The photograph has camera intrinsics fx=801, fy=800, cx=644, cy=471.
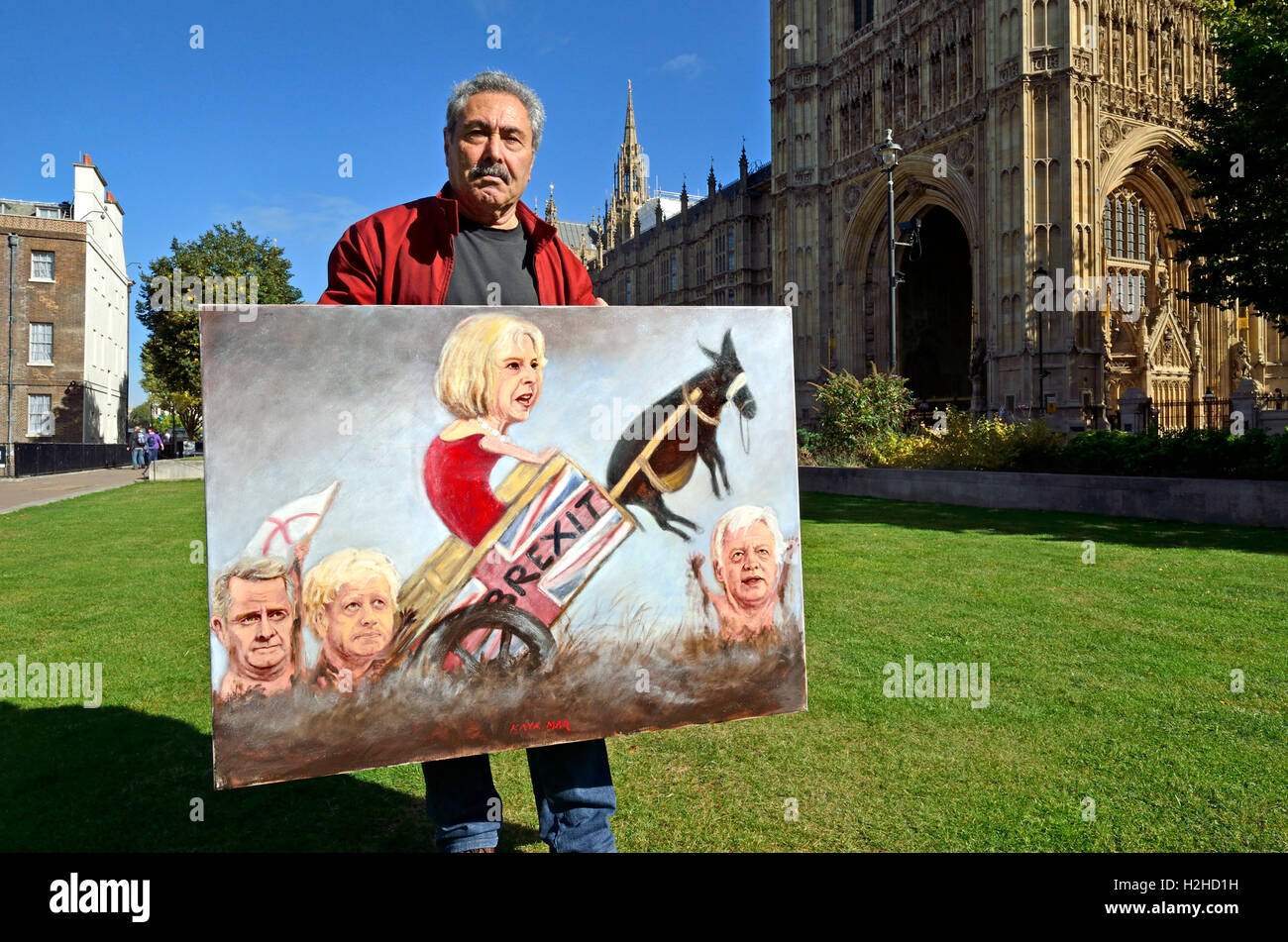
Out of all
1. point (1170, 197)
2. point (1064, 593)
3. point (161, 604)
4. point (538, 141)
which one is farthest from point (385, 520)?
point (1170, 197)

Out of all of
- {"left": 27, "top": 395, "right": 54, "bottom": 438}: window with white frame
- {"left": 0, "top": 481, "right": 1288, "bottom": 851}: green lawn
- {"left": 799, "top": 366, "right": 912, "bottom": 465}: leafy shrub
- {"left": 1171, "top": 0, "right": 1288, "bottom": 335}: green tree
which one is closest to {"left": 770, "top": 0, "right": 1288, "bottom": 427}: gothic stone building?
{"left": 1171, "top": 0, "right": 1288, "bottom": 335}: green tree

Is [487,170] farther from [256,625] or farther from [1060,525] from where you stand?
[1060,525]

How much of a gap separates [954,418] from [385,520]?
18.4m

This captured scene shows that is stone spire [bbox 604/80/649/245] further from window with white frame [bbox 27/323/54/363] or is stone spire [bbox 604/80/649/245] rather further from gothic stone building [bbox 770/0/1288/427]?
window with white frame [bbox 27/323/54/363]

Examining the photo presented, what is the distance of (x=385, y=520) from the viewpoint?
2156mm

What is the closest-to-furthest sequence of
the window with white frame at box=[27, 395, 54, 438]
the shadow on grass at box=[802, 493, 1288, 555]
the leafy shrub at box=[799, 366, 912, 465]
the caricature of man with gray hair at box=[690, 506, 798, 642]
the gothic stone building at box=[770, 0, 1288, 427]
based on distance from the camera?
1. the caricature of man with gray hair at box=[690, 506, 798, 642]
2. the shadow on grass at box=[802, 493, 1288, 555]
3. the leafy shrub at box=[799, 366, 912, 465]
4. the gothic stone building at box=[770, 0, 1288, 427]
5. the window with white frame at box=[27, 395, 54, 438]

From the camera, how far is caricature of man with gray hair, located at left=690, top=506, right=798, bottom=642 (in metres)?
2.44

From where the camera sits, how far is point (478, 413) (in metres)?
2.25

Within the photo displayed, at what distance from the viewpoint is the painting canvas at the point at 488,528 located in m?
2.04

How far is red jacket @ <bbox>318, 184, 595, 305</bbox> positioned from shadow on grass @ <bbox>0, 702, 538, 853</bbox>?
6.95 ft

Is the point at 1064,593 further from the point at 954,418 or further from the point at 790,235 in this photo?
the point at 790,235

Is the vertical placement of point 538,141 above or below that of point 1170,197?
below

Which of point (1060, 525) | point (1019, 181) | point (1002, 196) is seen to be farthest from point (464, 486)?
point (1002, 196)
